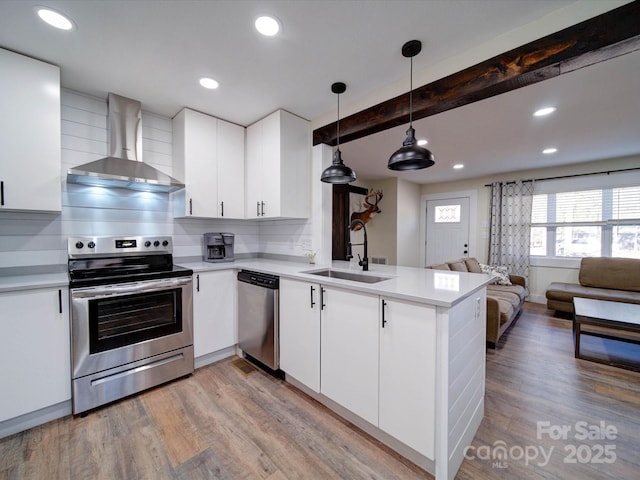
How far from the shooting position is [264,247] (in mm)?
3525

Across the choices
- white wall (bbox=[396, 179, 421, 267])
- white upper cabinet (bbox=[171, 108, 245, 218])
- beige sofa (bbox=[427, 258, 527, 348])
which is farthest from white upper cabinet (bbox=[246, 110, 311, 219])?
white wall (bbox=[396, 179, 421, 267])

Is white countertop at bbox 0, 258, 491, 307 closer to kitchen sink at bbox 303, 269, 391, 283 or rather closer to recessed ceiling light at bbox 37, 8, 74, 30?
kitchen sink at bbox 303, 269, 391, 283

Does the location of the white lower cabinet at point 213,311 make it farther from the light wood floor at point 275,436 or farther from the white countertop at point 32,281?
the white countertop at point 32,281

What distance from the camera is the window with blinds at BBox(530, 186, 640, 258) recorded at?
4.18 m

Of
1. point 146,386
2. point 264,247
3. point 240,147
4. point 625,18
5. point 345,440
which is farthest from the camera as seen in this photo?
point 264,247

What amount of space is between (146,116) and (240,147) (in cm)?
97

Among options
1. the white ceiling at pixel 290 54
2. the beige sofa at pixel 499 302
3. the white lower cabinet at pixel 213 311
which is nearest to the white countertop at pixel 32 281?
the white lower cabinet at pixel 213 311

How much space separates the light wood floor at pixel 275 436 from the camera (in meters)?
1.45

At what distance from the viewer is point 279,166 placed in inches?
106

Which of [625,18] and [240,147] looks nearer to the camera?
[625,18]

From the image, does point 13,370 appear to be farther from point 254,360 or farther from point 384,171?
point 384,171

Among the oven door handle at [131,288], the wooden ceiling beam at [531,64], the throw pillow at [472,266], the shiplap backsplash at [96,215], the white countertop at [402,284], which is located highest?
the wooden ceiling beam at [531,64]

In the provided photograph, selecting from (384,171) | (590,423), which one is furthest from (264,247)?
(590,423)

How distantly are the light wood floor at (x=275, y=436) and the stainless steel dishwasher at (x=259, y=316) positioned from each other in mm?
230
